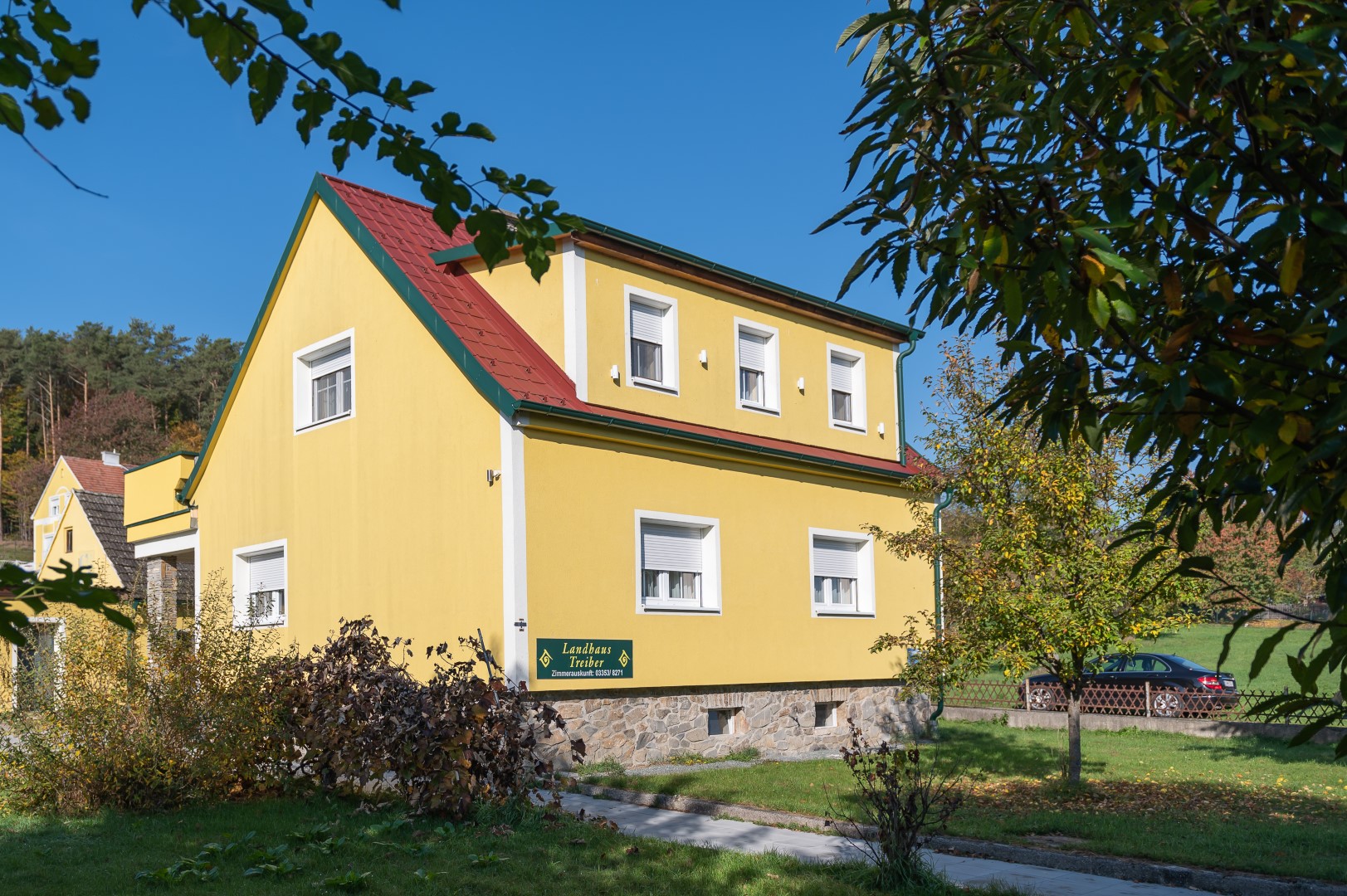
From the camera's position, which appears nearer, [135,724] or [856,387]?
[135,724]

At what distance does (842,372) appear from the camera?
19641mm

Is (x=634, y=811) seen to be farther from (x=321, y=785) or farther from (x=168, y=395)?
(x=168, y=395)

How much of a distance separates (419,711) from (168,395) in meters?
64.8

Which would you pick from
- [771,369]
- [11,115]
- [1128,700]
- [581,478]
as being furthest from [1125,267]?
[1128,700]

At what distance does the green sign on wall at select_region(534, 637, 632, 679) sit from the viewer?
13930 millimetres

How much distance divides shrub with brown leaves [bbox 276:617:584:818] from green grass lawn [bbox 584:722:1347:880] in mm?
2383

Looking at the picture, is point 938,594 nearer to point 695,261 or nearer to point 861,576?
point 861,576

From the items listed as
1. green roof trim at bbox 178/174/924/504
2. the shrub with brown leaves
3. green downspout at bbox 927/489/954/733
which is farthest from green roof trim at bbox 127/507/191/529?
green downspout at bbox 927/489/954/733

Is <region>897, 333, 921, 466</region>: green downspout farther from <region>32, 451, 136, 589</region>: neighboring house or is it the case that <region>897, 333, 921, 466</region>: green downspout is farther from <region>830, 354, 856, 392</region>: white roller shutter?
<region>32, 451, 136, 589</region>: neighboring house

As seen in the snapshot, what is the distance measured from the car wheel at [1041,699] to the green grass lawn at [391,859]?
18937 millimetres

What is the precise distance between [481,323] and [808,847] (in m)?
8.86

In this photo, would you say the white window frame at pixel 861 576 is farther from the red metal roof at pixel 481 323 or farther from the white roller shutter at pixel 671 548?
the white roller shutter at pixel 671 548

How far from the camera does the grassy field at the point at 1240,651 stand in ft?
111

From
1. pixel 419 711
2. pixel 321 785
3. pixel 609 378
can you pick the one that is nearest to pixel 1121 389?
pixel 419 711
